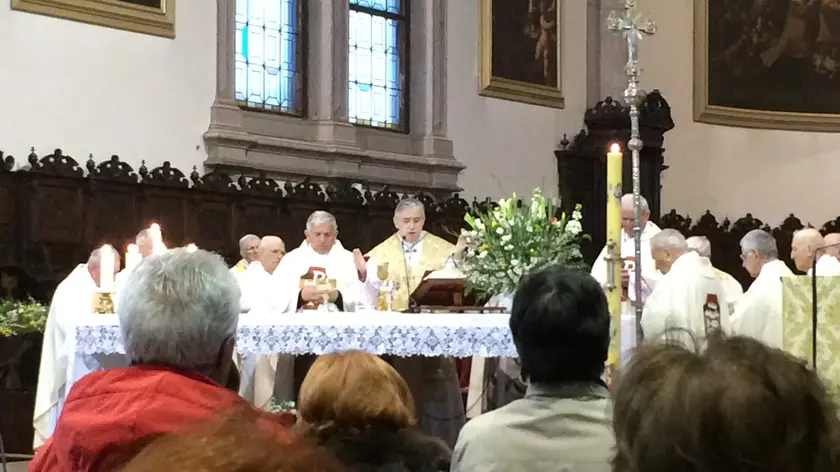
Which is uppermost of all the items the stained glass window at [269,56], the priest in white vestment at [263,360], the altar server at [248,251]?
the stained glass window at [269,56]

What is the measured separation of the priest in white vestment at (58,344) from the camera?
782cm

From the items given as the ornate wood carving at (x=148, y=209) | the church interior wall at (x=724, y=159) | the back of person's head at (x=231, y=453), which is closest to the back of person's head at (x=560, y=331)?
the back of person's head at (x=231, y=453)

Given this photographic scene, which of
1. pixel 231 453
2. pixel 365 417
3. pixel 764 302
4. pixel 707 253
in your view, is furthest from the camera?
pixel 707 253

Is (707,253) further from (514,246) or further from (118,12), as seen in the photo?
(118,12)

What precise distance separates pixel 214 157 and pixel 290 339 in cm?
503

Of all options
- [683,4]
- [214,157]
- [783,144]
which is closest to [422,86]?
[214,157]

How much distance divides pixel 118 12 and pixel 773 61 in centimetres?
843

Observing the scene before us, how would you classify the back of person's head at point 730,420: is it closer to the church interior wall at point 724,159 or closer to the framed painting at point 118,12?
the framed painting at point 118,12

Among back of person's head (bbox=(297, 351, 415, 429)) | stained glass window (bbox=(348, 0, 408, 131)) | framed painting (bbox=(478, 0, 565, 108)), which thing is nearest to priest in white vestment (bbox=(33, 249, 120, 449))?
stained glass window (bbox=(348, 0, 408, 131))

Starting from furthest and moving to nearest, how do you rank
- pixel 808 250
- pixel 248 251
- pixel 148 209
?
pixel 148 209 → pixel 248 251 → pixel 808 250

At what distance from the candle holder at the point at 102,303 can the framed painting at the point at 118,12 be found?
12.9 ft

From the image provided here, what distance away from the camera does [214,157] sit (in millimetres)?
10953

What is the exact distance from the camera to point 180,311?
2533mm

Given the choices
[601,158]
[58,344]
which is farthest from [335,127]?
[58,344]
